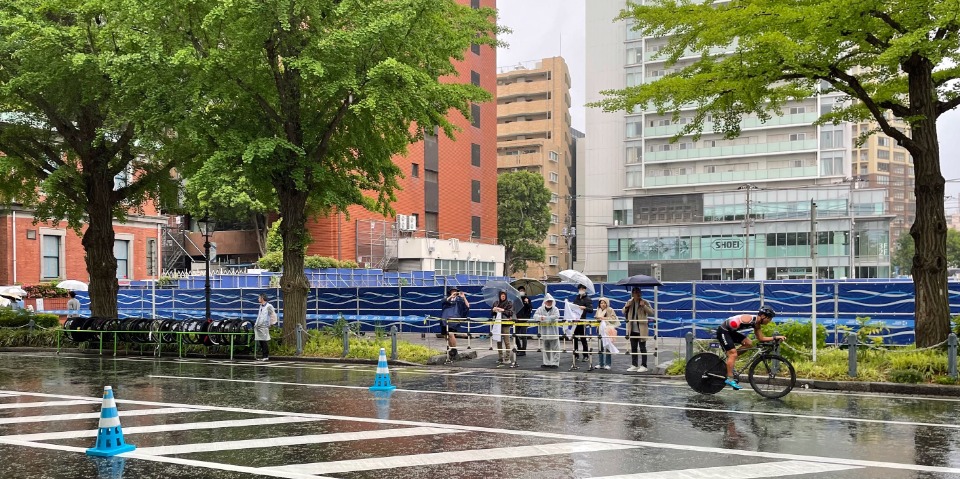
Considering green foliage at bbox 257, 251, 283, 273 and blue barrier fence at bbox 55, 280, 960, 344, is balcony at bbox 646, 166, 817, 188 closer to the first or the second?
green foliage at bbox 257, 251, 283, 273

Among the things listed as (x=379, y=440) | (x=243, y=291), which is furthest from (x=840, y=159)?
(x=379, y=440)

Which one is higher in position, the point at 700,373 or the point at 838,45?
the point at 838,45

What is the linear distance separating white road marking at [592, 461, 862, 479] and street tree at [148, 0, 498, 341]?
12.1 metres

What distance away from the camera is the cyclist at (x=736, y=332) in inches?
523

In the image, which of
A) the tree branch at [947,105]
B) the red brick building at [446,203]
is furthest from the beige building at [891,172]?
the tree branch at [947,105]

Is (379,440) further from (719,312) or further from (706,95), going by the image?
(719,312)

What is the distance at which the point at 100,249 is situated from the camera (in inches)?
991

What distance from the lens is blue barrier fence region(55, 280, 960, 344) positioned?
76.9 feet

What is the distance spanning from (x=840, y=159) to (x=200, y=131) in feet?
230

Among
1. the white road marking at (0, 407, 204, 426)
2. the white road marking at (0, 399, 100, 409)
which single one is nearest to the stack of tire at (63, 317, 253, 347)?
the white road marking at (0, 399, 100, 409)

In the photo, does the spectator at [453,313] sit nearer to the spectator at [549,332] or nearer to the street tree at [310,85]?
the spectator at [549,332]

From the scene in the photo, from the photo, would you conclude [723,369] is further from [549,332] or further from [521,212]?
[521,212]

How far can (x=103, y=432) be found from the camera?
8945 mm

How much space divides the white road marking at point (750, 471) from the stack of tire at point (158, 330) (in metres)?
16.0
